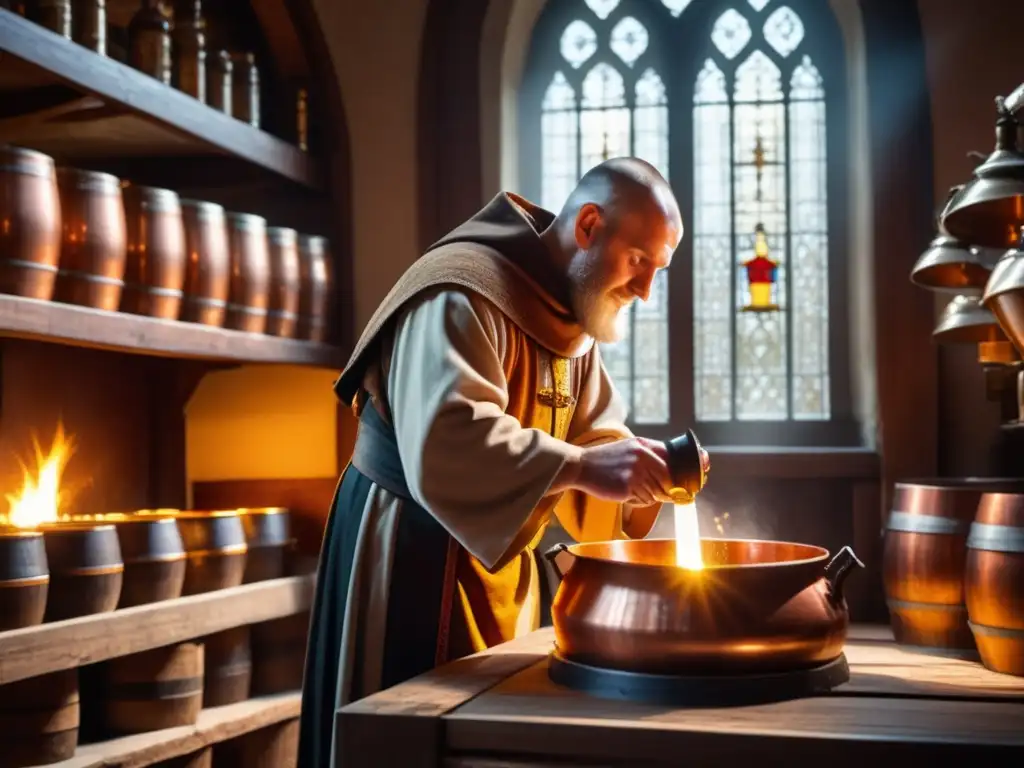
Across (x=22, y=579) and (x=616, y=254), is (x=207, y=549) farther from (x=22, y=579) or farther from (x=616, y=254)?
(x=616, y=254)

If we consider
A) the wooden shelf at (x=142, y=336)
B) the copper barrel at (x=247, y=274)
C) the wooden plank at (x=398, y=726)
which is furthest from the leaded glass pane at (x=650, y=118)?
the wooden plank at (x=398, y=726)

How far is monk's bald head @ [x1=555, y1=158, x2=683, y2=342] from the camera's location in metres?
2.33

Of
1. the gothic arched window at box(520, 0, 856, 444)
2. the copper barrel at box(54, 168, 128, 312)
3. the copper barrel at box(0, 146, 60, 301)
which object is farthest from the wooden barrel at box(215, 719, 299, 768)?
the gothic arched window at box(520, 0, 856, 444)

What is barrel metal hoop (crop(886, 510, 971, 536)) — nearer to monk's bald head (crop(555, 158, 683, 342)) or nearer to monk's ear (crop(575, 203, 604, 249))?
monk's bald head (crop(555, 158, 683, 342))

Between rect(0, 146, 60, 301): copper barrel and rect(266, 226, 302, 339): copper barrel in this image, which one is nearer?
rect(0, 146, 60, 301): copper barrel

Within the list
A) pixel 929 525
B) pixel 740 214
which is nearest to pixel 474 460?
pixel 929 525

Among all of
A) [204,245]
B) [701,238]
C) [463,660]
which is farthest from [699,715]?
[701,238]

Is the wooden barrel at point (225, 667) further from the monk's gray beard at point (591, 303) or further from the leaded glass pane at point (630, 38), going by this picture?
the leaded glass pane at point (630, 38)

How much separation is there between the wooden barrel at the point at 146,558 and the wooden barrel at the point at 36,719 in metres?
0.28

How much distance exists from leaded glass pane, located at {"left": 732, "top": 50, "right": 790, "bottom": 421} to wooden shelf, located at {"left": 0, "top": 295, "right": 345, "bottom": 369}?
1363mm

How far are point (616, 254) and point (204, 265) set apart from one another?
1437 millimetres

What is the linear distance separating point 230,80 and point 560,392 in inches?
69.8

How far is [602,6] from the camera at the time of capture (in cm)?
438

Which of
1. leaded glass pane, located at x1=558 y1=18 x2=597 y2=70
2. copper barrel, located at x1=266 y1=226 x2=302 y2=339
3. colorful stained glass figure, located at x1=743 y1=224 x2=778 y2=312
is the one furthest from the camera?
leaded glass pane, located at x1=558 y1=18 x2=597 y2=70
